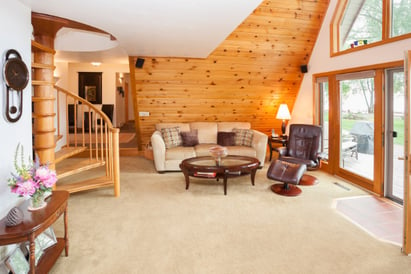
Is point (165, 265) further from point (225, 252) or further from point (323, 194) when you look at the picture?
point (323, 194)

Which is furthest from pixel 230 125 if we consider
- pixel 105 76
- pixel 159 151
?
pixel 105 76

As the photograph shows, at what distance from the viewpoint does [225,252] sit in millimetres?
2516

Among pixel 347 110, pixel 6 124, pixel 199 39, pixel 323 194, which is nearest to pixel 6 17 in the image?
pixel 6 124

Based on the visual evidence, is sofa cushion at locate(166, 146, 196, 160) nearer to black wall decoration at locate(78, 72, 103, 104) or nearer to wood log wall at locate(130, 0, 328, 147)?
wood log wall at locate(130, 0, 328, 147)

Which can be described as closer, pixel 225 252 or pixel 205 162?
pixel 225 252

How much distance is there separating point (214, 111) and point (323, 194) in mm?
3184

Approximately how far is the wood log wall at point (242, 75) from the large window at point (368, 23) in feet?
1.32

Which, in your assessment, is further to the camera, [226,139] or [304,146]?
[226,139]

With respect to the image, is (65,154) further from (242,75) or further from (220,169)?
(242,75)

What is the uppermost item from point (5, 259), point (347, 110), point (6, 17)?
point (6, 17)

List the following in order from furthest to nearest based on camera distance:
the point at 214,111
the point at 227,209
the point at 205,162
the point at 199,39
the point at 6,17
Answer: the point at 214,111 → the point at 205,162 → the point at 199,39 → the point at 227,209 → the point at 6,17

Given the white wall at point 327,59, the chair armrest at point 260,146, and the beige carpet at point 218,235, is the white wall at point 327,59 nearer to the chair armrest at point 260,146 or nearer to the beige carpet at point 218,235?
the chair armrest at point 260,146

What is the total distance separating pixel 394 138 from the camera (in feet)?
13.0

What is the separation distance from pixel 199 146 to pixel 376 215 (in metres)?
3.38
